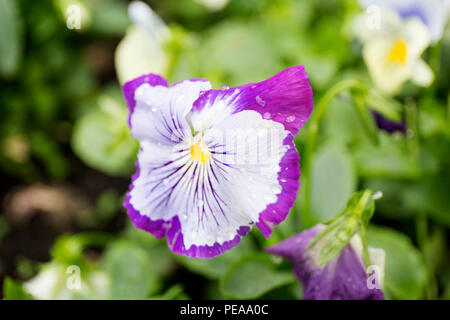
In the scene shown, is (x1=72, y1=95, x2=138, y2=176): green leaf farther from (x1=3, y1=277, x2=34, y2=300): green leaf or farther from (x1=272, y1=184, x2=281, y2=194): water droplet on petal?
(x1=272, y1=184, x2=281, y2=194): water droplet on petal

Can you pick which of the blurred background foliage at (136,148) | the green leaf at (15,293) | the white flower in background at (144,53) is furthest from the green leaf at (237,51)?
the green leaf at (15,293)

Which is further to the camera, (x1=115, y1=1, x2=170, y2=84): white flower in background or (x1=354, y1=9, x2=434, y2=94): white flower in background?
(x1=115, y1=1, x2=170, y2=84): white flower in background

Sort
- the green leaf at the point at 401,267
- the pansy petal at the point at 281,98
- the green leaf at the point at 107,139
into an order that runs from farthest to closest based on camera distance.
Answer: the green leaf at the point at 107,139, the green leaf at the point at 401,267, the pansy petal at the point at 281,98

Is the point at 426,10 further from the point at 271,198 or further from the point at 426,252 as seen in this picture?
the point at 271,198

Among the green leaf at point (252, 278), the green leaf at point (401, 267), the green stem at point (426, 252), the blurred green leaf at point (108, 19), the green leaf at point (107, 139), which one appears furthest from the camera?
the blurred green leaf at point (108, 19)

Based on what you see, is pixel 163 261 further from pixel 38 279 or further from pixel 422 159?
pixel 422 159

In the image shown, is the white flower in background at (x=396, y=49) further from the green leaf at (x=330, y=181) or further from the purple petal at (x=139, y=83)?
the purple petal at (x=139, y=83)

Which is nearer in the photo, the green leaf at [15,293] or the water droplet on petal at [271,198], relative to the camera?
the water droplet on petal at [271,198]

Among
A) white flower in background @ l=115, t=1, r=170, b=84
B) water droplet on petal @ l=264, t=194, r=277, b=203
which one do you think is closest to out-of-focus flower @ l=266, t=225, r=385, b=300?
water droplet on petal @ l=264, t=194, r=277, b=203

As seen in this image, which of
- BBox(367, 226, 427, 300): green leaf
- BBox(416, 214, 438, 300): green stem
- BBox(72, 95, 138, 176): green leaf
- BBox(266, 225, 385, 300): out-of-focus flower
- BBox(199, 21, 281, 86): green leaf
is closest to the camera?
BBox(266, 225, 385, 300): out-of-focus flower
